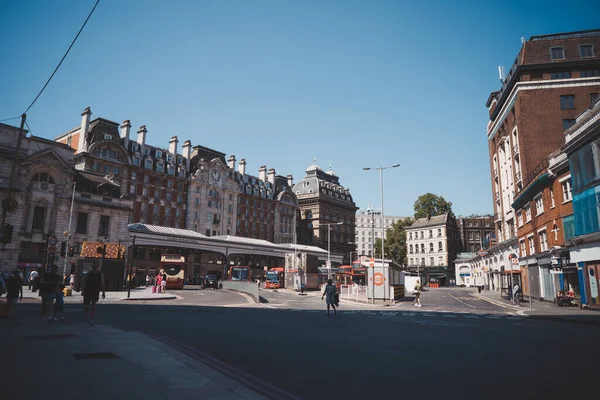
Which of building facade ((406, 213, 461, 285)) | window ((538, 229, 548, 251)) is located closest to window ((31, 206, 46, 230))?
window ((538, 229, 548, 251))

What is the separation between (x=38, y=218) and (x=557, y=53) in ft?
189

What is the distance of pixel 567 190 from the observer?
2811 cm

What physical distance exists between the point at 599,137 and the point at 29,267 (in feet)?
158

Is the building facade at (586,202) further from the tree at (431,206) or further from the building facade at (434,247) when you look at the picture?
the tree at (431,206)

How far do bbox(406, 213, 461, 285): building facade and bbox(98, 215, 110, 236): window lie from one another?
233 feet

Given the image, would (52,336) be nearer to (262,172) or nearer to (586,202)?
(586,202)

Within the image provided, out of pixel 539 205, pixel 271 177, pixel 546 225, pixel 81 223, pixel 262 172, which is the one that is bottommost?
pixel 546 225

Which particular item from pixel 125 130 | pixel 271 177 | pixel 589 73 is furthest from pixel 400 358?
pixel 271 177

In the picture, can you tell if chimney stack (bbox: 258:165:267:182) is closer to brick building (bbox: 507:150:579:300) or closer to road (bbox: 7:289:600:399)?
brick building (bbox: 507:150:579:300)

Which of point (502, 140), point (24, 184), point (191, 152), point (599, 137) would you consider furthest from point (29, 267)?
point (502, 140)

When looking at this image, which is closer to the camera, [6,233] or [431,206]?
[6,233]

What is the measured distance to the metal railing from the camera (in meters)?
33.5

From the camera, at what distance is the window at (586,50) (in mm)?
42000

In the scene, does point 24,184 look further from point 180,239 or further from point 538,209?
point 538,209
